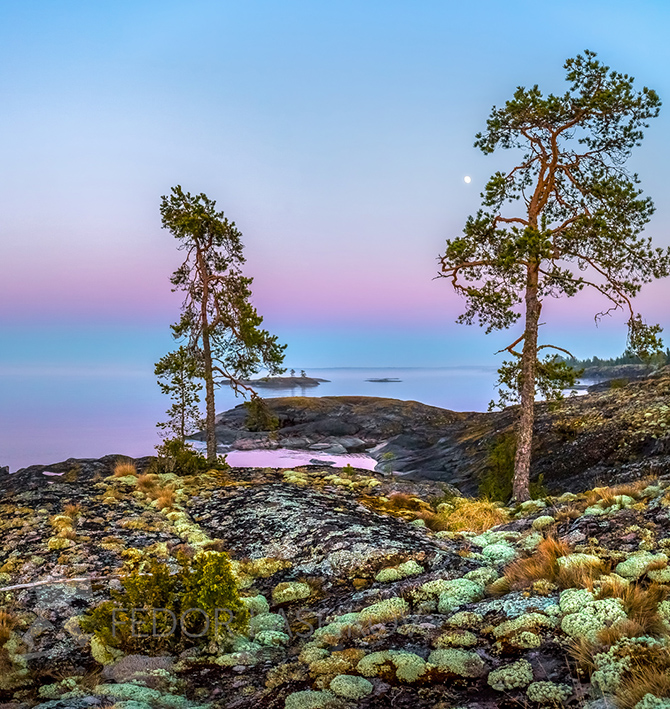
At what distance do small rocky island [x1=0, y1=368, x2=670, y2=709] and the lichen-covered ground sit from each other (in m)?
0.03

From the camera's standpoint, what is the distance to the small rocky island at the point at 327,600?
585 centimetres

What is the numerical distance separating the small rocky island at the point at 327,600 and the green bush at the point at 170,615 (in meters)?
0.03

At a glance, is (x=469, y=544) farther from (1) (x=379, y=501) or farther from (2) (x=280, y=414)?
(2) (x=280, y=414)

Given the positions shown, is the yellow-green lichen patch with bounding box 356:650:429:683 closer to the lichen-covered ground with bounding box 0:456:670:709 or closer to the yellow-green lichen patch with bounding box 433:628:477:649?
the lichen-covered ground with bounding box 0:456:670:709

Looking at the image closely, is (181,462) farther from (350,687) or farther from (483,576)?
(350,687)

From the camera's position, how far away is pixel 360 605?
336 inches

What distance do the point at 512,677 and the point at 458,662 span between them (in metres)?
0.66

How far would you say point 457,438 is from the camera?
45438 mm

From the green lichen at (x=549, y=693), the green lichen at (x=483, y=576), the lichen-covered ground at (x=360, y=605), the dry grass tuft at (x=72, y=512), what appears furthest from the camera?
the dry grass tuft at (x=72, y=512)

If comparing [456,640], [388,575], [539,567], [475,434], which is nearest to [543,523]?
[539,567]

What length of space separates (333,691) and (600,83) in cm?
1910

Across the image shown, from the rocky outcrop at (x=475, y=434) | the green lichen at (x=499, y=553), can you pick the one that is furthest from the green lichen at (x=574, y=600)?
the rocky outcrop at (x=475, y=434)

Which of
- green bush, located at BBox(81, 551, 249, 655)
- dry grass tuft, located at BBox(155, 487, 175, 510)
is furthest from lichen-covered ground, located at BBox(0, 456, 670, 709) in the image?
dry grass tuft, located at BBox(155, 487, 175, 510)

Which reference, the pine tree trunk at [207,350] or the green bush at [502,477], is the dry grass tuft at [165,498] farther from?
the green bush at [502,477]
